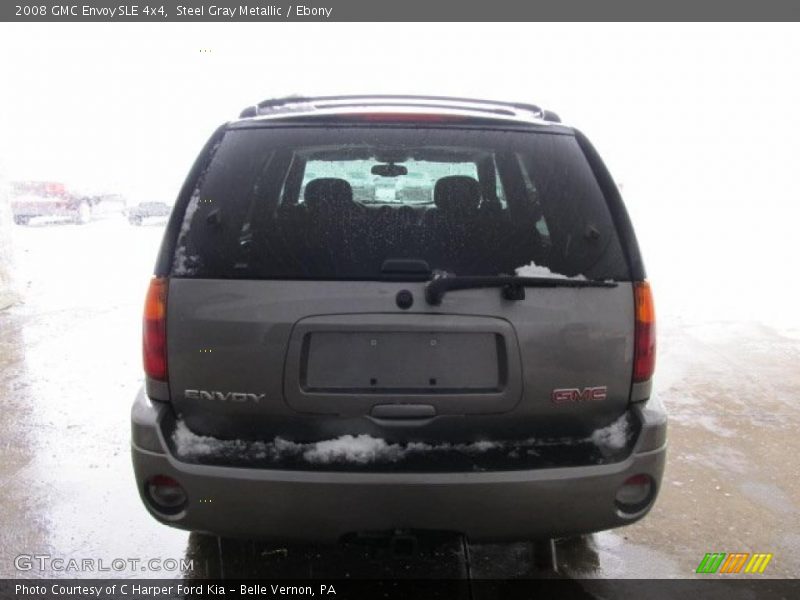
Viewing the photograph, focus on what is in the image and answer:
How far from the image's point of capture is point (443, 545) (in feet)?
7.00

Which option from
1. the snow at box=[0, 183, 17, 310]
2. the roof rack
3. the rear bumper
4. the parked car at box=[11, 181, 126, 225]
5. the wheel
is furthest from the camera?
the wheel

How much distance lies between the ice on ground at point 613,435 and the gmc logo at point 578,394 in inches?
4.9

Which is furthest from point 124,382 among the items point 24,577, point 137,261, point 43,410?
point 137,261

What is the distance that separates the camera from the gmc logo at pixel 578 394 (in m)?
2.13

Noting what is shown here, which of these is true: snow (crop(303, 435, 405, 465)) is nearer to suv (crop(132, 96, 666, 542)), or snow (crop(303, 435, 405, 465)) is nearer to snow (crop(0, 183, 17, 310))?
suv (crop(132, 96, 666, 542))

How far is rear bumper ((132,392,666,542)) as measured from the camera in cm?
200

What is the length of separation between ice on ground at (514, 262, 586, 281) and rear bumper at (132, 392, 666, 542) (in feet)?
2.08

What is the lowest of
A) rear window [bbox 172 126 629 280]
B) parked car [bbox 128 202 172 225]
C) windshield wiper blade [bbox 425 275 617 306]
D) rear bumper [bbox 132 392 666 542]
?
parked car [bbox 128 202 172 225]

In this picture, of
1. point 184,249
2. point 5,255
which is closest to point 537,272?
point 184,249

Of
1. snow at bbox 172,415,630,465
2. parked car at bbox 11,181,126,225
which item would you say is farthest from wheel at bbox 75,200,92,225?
snow at bbox 172,415,630,465

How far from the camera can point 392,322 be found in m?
2.05

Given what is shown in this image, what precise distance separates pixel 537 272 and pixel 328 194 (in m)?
A: 0.82

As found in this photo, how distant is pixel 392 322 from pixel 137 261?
11599 mm

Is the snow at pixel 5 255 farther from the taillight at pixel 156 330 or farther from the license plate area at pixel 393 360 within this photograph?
the license plate area at pixel 393 360
